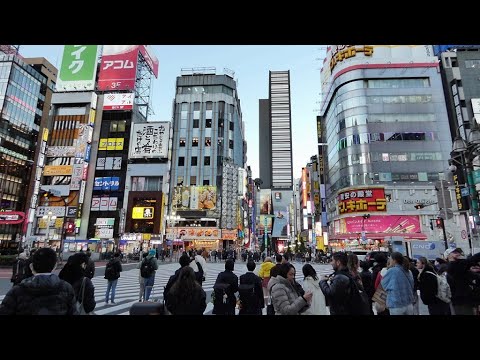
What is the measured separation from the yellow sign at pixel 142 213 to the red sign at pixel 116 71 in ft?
80.3

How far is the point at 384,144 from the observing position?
139 feet

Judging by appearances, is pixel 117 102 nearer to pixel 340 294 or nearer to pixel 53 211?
pixel 53 211

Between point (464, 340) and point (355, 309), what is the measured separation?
126 centimetres

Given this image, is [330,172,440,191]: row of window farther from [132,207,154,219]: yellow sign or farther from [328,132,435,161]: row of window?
[132,207,154,219]: yellow sign

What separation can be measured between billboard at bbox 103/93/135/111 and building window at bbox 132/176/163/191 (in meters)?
14.2

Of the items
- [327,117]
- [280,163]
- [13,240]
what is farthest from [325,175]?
[280,163]

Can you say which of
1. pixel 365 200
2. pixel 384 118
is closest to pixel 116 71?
pixel 384 118

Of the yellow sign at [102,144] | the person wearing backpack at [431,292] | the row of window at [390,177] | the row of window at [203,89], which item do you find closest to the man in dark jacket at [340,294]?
the person wearing backpack at [431,292]

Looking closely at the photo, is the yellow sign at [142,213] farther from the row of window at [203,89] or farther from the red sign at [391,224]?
the red sign at [391,224]

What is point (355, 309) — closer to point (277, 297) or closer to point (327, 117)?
point (277, 297)

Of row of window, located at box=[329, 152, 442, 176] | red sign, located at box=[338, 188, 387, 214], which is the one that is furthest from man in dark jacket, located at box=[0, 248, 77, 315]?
row of window, located at box=[329, 152, 442, 176]

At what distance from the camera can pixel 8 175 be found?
175 ft

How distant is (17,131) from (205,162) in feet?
118

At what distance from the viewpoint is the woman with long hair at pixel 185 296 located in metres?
3.74
